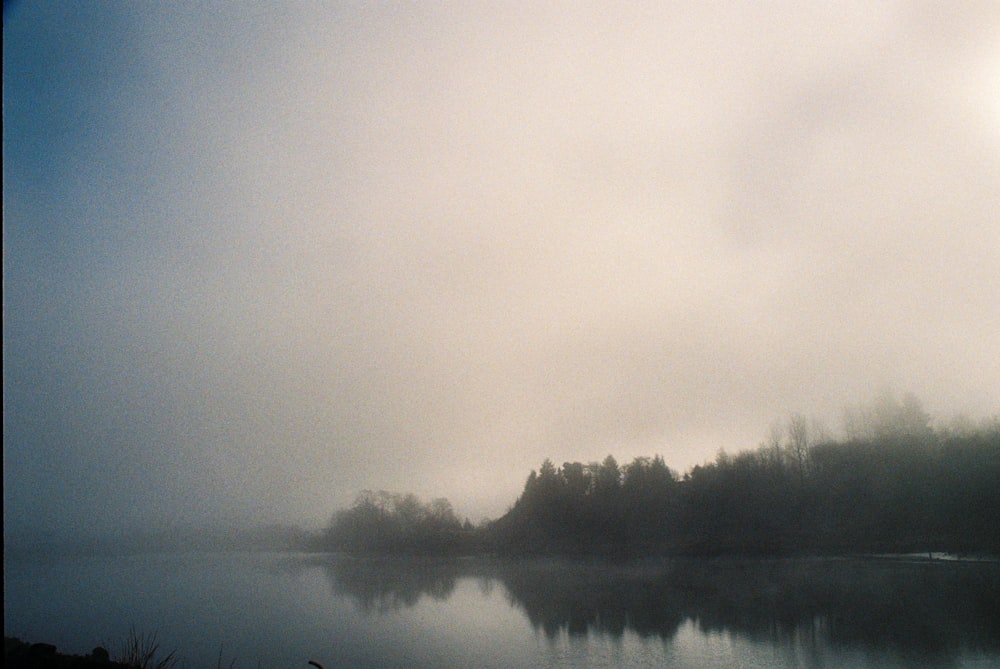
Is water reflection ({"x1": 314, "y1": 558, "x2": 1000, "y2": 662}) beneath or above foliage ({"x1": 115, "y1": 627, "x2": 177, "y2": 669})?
beneath

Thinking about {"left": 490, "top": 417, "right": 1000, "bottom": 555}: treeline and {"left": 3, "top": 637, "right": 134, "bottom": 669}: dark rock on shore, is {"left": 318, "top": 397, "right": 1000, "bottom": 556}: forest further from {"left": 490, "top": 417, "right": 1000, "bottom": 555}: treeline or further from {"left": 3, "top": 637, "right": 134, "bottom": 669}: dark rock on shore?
{"left": 3, "top": 637, "right": 134, "bottom": 669}: dark rock on shore

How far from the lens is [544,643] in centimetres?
1772

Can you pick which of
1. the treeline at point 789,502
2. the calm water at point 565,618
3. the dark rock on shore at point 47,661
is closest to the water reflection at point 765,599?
the calm water at point 565,618

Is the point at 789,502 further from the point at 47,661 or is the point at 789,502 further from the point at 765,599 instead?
the point at 47,661

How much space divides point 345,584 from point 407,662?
2401 cm

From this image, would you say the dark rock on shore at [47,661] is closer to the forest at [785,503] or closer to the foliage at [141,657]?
the foliage at [141,657]

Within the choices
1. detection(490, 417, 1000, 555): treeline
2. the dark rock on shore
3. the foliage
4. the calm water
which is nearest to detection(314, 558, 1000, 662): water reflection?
the calm water

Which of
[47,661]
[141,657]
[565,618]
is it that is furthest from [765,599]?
[47,661]

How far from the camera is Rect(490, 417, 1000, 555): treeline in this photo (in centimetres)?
3925

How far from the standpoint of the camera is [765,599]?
25250mm

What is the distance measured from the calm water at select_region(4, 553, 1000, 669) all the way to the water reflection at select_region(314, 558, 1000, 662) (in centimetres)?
9

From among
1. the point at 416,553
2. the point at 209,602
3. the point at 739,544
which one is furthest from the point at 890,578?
the point at 416,553

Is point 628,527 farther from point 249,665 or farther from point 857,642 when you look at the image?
point 249,665

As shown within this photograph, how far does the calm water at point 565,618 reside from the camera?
1590cm
